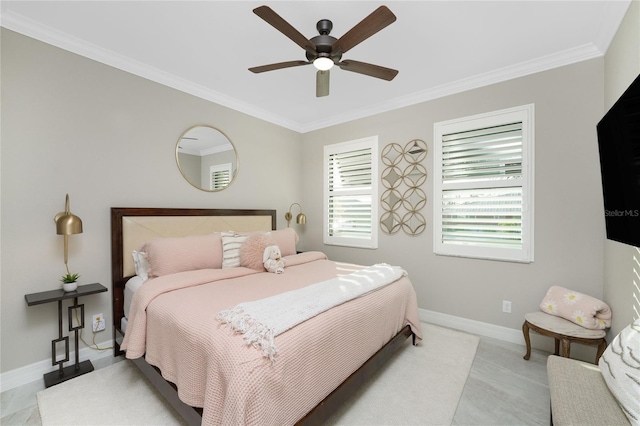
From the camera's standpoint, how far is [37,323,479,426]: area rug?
1.71 m

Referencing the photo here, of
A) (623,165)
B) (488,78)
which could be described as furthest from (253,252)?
(488,78)

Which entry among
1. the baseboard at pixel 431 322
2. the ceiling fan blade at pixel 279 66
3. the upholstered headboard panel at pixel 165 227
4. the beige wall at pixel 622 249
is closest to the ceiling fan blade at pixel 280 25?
the ceiling fan blade at pixel 279 66

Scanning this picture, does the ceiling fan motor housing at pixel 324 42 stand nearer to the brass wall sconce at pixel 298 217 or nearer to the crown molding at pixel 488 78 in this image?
the crown molding at pixel 488 78

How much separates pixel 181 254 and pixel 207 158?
1.34 m

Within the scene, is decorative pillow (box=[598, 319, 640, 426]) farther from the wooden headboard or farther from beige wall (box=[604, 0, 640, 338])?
the wooden headboard

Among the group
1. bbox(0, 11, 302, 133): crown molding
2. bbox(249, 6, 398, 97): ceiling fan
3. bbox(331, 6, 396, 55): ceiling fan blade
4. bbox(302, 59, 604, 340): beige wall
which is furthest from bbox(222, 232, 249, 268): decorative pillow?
bbox(302, 59, 604, 340): beige wall

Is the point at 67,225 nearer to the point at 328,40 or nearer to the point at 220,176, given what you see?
the point at 220,176

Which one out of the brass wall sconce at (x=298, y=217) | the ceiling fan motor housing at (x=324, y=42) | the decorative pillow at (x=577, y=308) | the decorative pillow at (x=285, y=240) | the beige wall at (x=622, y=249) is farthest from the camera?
the brass wall sconce at (x=298, y=217)

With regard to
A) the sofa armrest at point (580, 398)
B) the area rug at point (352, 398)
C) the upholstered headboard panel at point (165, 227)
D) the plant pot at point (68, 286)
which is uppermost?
the upholstered headboard panel at point (165, 227)

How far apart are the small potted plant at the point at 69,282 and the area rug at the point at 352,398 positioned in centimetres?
69

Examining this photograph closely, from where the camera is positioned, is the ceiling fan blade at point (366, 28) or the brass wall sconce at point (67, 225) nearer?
the ceiling fan blade at point (366, 28)

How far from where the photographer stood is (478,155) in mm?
2934

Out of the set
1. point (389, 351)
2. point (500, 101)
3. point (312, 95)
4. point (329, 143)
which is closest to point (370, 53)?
point (312, 95)

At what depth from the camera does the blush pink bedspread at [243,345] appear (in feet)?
3.91
